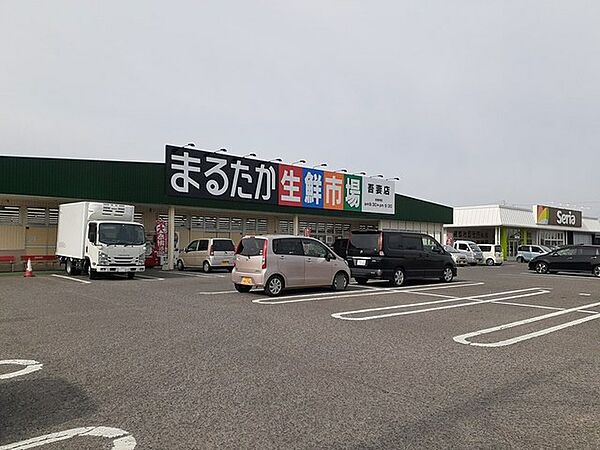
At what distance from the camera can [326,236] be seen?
3556 centimetres

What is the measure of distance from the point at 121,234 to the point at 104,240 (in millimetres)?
669

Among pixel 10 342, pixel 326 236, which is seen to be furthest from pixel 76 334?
pixel 326 236

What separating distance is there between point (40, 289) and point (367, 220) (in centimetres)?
2456

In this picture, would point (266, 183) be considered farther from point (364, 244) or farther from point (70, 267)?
point (364, 244)

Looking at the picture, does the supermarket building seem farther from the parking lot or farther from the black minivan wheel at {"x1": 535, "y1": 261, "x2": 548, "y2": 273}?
the parking lot

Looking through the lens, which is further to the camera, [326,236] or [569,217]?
[569,217]

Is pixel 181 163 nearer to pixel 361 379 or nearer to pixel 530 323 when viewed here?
pixel 530 323

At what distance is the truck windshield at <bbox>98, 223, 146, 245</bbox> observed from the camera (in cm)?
1873

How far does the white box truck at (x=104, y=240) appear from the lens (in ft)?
60.8

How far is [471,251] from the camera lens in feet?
117

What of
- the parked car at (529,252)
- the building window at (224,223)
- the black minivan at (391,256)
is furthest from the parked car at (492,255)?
the black minivan at (391,256)

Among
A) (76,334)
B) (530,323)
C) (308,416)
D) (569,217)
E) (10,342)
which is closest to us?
(308,416)

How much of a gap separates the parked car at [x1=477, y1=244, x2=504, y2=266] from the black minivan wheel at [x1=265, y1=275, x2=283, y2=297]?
27.6 meters

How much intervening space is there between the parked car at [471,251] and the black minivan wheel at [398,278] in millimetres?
19674
